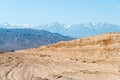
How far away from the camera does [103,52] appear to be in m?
51.9

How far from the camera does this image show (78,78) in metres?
26.9

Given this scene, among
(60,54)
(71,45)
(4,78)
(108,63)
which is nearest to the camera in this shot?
(4,78)

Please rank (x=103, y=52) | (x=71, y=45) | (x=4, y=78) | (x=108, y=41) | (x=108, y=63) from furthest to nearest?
(x=71, y=45) < (x=108, y=41) < (x=103, y=52) < (x=108, y=63) < (x=4, y=78)

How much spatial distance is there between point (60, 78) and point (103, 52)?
1042 inches

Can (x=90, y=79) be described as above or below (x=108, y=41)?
below

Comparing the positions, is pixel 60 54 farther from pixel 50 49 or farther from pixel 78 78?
pixel 78 78

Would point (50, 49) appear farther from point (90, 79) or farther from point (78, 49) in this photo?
point (90, 79)

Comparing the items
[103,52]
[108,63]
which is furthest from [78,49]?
[108,63]

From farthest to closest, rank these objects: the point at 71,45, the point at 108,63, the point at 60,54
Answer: the point at 71,45 → the point at 60,54 → the point at 108,63

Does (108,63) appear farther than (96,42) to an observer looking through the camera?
No

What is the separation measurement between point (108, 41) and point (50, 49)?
587 inches

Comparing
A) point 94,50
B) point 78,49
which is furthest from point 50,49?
point 94,50

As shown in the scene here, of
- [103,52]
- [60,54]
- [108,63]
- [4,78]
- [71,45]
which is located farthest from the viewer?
[71,45]

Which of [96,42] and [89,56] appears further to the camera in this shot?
[96,42]
